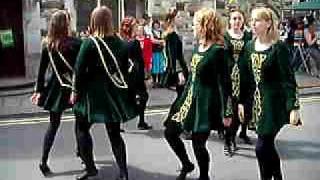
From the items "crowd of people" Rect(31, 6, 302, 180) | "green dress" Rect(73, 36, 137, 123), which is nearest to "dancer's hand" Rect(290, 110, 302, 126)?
"crowd of people" Rect(31, 6, 302, 180)

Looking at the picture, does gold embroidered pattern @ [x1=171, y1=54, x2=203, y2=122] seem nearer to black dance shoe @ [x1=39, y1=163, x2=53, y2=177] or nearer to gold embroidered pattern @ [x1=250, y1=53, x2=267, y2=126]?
gold embroidered pattern @ [x1=250, y1=53, x2=267, y2=126]

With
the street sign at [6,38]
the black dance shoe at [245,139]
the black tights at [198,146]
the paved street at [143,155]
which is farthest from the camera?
the street sign at [6,38]

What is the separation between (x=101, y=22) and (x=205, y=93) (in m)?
1.25

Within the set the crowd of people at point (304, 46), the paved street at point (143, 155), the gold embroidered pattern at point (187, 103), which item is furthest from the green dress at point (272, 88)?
the crowd of people at point (304, 46)

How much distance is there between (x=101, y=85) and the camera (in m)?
6.27

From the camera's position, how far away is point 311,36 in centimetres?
1634

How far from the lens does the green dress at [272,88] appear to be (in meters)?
5.65

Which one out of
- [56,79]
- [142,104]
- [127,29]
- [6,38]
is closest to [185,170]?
[56,79]

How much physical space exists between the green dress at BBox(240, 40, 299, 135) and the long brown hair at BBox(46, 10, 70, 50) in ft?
6.52

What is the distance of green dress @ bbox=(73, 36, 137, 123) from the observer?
6.18 metres

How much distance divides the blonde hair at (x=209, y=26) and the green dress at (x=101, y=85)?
0.90 m

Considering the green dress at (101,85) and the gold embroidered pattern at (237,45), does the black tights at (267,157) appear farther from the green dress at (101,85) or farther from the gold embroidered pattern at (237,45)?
the gold embroidered pattern at (237,45)

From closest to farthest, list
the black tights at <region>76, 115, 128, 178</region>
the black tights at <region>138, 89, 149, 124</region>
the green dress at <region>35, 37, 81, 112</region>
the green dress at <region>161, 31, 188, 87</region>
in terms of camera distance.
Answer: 1. the black tights at <region>76, 115, 128, 178</region>
2. the green dress at <region>35, 37, 81, 112</region>
3. the black tights at <region>138, 89, 149, 124</region>
4. the green dress at <region>161, 31, 188, 87</region>

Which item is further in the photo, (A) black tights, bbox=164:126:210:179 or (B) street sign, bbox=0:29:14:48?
(B) street sign, bbox=0:29:14:48
